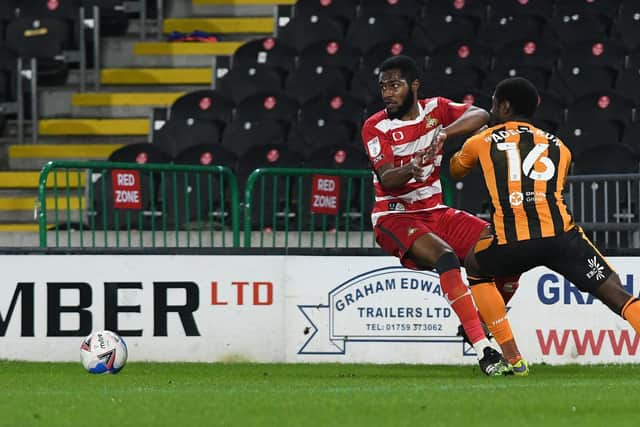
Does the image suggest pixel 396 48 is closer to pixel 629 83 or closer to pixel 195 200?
pixel 629 83

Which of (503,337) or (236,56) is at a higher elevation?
(236,56)

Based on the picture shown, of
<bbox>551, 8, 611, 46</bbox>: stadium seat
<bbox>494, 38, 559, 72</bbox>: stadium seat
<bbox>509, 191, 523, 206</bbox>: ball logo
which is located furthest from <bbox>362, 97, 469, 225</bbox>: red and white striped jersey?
<bbox>551, 8, 611, 46</bbox>: stadium seat

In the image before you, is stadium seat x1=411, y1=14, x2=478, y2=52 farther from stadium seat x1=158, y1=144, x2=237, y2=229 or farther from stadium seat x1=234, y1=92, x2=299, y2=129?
stadium seat x1=158, y1=144, x2=237, y2=229

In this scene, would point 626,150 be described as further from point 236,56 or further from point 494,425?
point 494,425

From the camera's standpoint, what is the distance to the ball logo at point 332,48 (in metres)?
17.0

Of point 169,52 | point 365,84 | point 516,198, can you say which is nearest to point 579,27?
point 365,84

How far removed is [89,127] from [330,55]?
3121mm

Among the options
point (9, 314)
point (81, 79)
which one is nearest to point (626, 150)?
point (9, 314)

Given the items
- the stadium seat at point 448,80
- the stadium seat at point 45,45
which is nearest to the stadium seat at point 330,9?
the stadium seat at point 448,80

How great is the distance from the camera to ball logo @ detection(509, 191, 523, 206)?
843 cm

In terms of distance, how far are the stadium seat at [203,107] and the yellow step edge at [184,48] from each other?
178 cm

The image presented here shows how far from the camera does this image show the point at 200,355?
37.3 ft

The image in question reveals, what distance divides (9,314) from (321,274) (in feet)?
8.19

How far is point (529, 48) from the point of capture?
16.2 metres
